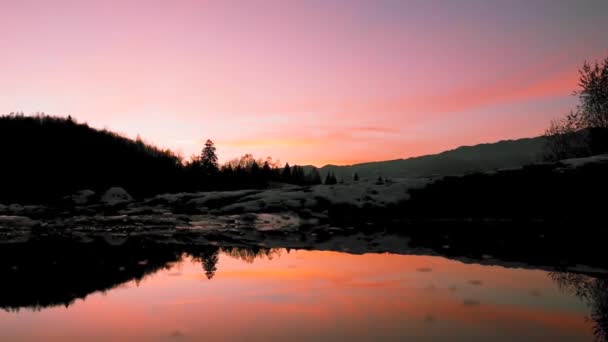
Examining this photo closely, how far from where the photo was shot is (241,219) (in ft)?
109

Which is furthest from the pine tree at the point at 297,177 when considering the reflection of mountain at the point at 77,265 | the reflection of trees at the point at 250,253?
the reflection of trees at the point at 250,253

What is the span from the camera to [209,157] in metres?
135

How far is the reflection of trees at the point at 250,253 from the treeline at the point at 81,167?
333 feet

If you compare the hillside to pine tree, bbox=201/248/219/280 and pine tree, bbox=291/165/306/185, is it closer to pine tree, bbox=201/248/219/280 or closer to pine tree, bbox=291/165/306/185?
pine tree, bbox=291/165/306/185

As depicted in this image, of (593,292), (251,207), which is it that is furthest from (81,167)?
(593,292)

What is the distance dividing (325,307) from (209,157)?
13154 centimetres

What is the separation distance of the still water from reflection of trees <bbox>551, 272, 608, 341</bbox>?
19 mm

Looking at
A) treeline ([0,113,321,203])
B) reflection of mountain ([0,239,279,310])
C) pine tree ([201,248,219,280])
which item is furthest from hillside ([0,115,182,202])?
pine tree ([201,248,219,280])

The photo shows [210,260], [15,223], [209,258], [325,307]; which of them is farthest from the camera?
[15,223]

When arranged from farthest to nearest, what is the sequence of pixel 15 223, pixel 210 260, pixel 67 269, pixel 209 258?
pixel 15 223 < pixel 209 258 < pixel 210 260 < pixel 67 269

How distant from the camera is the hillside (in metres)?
114

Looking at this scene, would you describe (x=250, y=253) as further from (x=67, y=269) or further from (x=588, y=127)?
(x=588, y=127)

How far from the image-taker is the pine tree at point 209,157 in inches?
5221

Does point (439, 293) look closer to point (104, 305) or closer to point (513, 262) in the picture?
point (513, 262)
